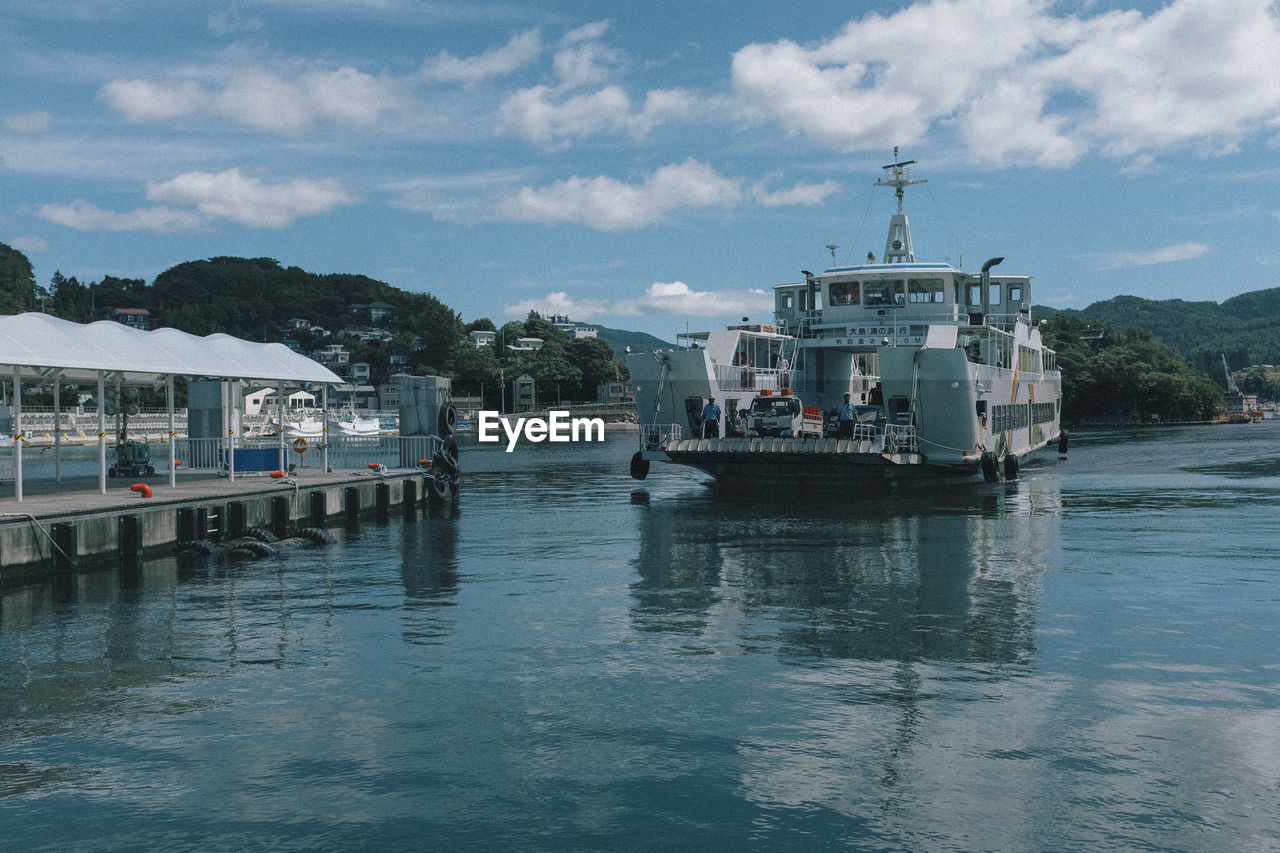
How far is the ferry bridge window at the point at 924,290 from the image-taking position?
4062 centimetres

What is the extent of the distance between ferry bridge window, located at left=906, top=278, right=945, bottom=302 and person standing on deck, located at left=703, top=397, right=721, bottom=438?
10680 mm

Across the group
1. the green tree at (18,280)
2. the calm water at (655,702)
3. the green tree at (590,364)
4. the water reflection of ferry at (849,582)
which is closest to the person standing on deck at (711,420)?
the water reflection of ferry at (849,582)

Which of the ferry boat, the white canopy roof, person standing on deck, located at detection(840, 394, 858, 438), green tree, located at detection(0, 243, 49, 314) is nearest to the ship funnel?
the ferry boat

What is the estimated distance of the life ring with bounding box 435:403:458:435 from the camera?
3591 centimetres

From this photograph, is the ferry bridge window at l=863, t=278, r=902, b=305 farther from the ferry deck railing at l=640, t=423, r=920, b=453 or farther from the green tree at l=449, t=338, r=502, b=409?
the green tree at l=449, t=338, r=502, b=409

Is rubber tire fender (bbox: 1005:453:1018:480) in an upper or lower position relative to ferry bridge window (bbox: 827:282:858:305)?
lower

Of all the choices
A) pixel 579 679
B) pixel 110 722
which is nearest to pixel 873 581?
pixel 579 679

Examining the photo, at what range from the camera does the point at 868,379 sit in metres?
46.6

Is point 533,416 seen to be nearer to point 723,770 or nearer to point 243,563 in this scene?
point 243,563

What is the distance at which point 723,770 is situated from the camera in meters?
9.53

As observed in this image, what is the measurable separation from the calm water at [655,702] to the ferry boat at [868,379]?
10.9 metres

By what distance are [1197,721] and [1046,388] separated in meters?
49.9

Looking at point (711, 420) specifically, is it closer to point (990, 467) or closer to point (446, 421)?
point (446, 421)

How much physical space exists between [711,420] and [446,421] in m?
9.04
